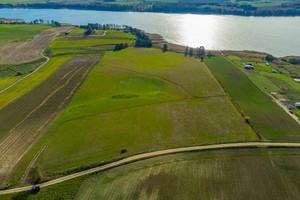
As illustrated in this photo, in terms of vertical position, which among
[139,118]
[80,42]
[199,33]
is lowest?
[139,118]

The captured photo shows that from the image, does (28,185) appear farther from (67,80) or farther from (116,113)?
(67,80)

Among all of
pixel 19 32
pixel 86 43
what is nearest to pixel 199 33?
pixel 86 43

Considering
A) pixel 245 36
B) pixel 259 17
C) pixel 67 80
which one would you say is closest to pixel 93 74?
pixel 67 80

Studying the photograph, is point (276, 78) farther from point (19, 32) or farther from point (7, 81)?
point (19, 32)

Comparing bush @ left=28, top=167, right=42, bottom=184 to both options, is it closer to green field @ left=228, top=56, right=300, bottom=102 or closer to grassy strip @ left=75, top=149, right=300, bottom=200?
grassy strip @ left=75, top=149, right=300, bottom=200

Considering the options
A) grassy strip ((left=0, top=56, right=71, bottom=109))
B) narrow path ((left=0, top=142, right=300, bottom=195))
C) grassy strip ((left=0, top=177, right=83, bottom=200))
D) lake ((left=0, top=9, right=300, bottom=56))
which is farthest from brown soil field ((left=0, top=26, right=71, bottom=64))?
narrow path ((left=0, top=142, right=300, bottom=195))

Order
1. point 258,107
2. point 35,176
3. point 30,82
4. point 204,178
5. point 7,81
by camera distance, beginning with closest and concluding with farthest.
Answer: point 35,176 → point 204,178 → point 258,107 → point 30,82 → point 7,81

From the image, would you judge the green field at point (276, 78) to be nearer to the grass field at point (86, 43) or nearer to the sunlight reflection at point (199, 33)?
the sunlight reflection at point (199, 33)
